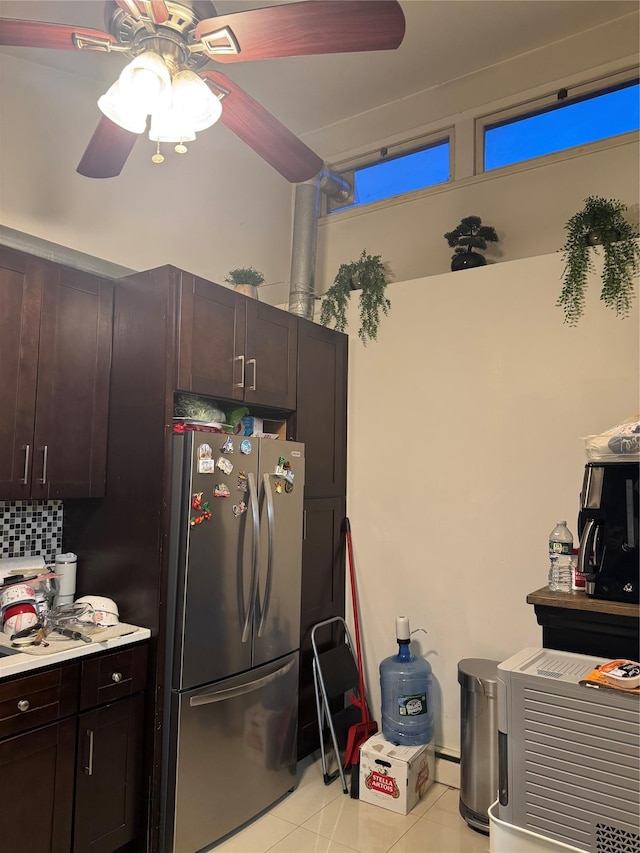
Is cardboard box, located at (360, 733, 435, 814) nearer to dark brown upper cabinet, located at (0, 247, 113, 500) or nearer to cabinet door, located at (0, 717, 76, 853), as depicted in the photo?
cabinet door, located at (0, 717, 76, 853)

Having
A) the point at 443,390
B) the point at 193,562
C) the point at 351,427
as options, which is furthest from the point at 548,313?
the point at 193,562

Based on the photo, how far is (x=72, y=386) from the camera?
8.39 ft

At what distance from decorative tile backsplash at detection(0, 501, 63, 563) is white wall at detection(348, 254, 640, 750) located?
1640 mm

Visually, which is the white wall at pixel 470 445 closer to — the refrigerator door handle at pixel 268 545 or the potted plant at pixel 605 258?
the potted plant at pixel 605 258

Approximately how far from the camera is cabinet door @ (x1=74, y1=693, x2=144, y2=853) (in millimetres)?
2182

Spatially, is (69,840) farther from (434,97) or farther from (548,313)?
(434,97)

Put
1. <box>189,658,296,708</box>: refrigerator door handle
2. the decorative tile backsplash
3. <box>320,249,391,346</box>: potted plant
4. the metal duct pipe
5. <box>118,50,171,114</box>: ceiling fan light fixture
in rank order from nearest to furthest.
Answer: <box>118,50,171,114</box>: ceiling fan light fixture → <box>189,658,296,708</box>: refrigerator door handle → the decorative tile backsplash → <box>320,249,391,346</box>: potted plant → the metal duct pipe

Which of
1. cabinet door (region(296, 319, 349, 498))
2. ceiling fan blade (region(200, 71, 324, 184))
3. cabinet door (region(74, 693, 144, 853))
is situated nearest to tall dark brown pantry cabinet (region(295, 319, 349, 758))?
cabinet door (region(296, 319, 349, 498))

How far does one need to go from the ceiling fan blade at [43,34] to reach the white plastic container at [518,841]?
2452 millimetres

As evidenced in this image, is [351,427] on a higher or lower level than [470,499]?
higher

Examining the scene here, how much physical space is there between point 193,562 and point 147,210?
6.89 feet

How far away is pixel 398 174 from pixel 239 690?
348 centimetres

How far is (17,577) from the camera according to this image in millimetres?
2568

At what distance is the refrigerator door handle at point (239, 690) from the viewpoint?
7.91 ft
